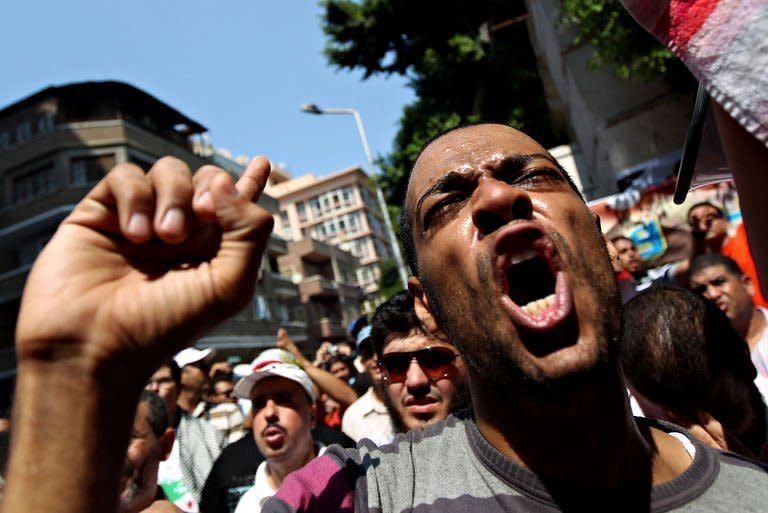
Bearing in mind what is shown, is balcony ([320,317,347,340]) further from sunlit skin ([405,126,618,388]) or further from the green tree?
sunlit skin ([405,126,618,388])

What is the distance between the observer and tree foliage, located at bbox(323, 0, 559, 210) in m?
16.4

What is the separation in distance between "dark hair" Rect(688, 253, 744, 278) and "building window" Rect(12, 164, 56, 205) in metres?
29.3

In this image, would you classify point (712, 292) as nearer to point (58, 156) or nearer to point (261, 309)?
point (58, 156)

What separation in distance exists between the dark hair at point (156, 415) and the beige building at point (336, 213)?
217 ft

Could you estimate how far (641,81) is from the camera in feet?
32.9

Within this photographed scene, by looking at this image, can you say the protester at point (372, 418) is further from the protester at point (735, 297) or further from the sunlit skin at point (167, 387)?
the protester at point (735, 297)

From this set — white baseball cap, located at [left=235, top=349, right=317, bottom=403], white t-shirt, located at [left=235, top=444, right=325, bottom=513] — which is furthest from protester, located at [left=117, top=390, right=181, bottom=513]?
white baseball cap, located at [left=235, top=349, right=317, bottom=403]

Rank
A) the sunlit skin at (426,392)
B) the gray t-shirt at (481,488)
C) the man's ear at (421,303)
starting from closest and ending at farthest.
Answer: the gray t-shirt at (481,488) < the man's ear at (421,303) < the sunlit skin at (426,392)

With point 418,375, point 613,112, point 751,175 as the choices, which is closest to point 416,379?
point 418,375

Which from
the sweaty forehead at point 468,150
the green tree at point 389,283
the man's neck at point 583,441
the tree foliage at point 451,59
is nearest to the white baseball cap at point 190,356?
the sweaty forehead at point 468,150

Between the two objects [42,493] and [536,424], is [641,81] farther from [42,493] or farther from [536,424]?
[42,493]

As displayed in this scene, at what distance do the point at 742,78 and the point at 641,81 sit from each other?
411 inches

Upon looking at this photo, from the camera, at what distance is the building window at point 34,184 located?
27172mm

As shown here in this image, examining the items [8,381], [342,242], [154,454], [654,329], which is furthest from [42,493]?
[342,242]
